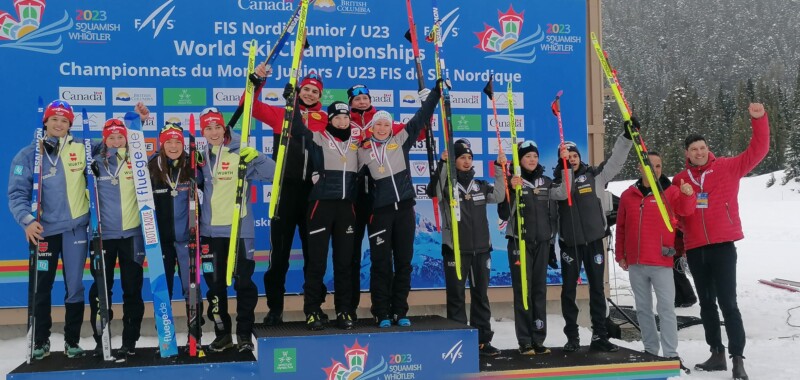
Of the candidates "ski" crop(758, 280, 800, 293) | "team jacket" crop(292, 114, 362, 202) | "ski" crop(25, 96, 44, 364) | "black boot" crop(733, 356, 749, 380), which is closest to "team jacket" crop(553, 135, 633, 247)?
"black boot" crop(733, 356, 749, 380)

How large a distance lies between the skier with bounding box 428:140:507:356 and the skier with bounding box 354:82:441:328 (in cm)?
42

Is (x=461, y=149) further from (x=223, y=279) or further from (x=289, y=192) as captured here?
(x=223, y=279)

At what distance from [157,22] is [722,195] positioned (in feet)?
18.3

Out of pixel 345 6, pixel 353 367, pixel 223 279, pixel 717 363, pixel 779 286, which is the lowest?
pixel 779 286

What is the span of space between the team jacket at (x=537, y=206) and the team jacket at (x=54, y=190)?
3.26m

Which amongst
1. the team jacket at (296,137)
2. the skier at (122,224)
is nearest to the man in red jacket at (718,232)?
the team jacket at (296,137)

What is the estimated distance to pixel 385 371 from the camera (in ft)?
14.4

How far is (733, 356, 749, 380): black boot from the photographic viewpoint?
16.7 feet

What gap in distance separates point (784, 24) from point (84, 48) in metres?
172

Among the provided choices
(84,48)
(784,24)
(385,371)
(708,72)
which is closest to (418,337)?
(385,371)

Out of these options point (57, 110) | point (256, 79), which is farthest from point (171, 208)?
point (256, 79)

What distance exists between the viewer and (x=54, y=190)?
14.3 feet

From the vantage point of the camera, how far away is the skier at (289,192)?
495cm

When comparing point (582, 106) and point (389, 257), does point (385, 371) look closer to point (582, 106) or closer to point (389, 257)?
point (389, 257)
